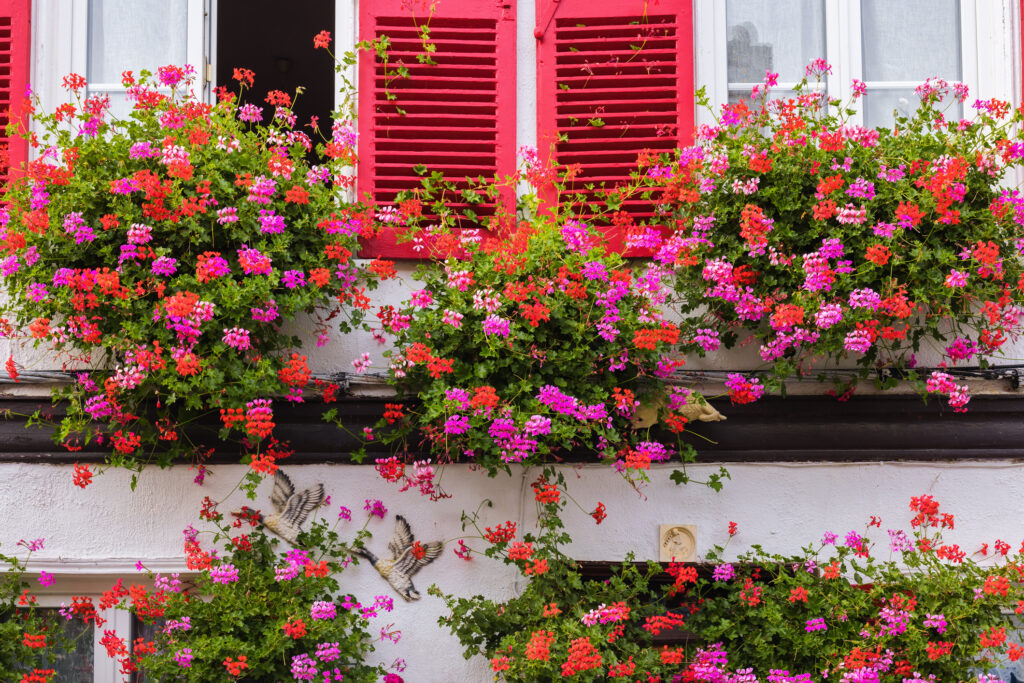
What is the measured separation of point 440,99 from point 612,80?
82 centimetres

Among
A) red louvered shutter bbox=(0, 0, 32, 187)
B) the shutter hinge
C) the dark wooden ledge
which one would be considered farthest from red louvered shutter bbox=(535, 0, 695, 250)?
red louvered shutter bbox=(0, 0, 32, 187)

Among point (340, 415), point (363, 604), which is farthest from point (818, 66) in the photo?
point (363, 604)

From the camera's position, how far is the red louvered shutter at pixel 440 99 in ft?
14.5

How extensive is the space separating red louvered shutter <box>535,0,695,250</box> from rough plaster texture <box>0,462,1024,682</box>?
4.83 ft

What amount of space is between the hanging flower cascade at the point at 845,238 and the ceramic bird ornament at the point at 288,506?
1.82 m

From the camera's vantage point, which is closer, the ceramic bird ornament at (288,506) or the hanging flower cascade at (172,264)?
the hanging flower cascade at (172,264)

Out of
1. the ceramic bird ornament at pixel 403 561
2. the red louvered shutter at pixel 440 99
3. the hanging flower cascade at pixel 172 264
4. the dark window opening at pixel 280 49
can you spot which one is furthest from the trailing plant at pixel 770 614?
the dark window opening at pixel 280 49

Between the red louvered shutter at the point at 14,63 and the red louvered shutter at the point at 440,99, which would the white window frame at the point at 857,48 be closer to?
the red louvered shutter at the point at 440,99

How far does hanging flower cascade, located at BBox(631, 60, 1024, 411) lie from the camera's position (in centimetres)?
388

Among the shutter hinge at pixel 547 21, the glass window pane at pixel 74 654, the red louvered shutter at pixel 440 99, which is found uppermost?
the shutter hinge at pixel 547 21

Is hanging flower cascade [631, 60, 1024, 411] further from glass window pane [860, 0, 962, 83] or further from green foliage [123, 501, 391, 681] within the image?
green foliage [123, 501, 391, 681]

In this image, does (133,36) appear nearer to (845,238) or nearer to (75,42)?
(75,42)

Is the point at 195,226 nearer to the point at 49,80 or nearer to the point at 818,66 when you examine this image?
the point at 49,80

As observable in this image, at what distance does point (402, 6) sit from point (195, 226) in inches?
58.7
